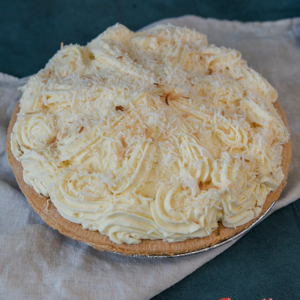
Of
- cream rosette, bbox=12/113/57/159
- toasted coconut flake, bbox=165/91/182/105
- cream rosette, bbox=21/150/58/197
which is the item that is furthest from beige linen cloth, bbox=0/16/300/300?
toasted coconut flake, bbox=165/91/182/105

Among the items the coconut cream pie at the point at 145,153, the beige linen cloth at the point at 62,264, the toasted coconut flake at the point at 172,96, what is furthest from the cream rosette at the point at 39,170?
the toasted coconut flake at the point at 172,96

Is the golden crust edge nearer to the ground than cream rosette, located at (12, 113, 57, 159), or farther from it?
nearer to the ground

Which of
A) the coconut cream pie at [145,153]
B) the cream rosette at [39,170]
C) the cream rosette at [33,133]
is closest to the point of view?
the coconut cream pie at [145,153]

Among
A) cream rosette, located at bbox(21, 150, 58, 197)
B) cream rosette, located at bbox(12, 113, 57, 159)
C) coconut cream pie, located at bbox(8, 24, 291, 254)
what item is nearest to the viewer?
coconut cream pie, located at bbox(8, 24, 291, 254)

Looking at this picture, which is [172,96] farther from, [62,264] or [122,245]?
[62,264]

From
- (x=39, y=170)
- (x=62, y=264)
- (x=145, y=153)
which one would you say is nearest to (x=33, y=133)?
(x=39, y=170)

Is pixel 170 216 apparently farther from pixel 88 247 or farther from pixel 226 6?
pixel 226 6

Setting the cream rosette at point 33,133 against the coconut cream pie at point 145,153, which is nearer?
the coconut cream pie at point 145,153

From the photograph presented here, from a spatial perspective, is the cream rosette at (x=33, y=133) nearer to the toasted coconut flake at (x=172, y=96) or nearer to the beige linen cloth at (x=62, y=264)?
the beige linen cloth at (x=62, y=264)

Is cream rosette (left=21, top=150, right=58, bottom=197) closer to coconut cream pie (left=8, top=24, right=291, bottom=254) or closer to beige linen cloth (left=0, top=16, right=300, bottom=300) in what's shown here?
coconut cream pie (left=8, top=24, right=291, bottom=254)
